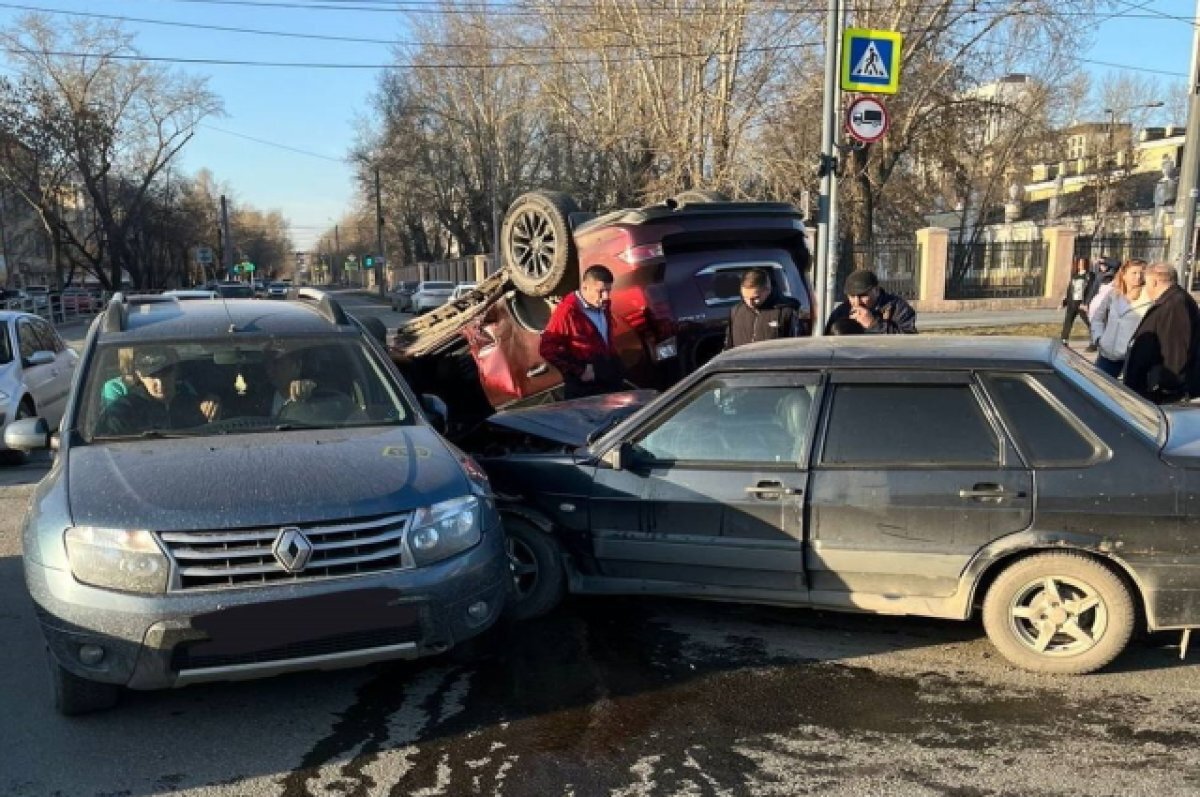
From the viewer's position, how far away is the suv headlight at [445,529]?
353 cm

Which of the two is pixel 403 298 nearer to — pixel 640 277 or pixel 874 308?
pixel 640 277

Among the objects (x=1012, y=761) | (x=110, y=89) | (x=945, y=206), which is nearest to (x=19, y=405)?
(x=1012, y=761)

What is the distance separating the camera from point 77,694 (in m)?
3.64

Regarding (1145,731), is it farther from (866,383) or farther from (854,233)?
(854,233)

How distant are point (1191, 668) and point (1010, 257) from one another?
27390 mm

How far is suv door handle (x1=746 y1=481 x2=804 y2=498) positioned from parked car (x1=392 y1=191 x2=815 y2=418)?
105 inches

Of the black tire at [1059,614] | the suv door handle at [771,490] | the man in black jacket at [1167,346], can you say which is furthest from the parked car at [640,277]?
the black tire at [1059,614]

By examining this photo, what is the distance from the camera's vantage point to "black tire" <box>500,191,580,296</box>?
23.9 feet

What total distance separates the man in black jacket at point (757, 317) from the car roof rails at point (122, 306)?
144 inches

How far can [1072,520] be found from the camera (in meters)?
3.86

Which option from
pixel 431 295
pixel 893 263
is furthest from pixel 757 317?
pixel 431 295

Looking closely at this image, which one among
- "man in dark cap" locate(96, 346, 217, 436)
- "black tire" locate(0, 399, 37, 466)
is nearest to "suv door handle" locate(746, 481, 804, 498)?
"man in dark cap" locate(96, 346, 217, 436)

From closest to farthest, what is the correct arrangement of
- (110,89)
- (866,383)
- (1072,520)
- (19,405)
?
1. (1072,520)
2. (866,383)
3. (19,405)
4. (110,89)

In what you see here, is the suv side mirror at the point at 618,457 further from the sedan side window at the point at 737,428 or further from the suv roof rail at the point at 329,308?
the suv roof rail at the point at 329,308
